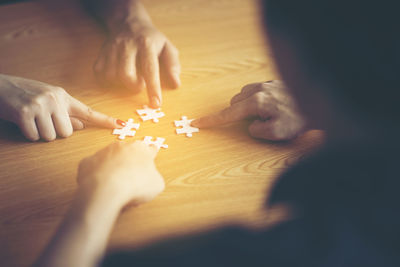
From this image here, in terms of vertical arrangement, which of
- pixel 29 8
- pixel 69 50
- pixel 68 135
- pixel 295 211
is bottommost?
pixel 295 211

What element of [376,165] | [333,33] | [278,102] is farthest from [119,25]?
[376,165]

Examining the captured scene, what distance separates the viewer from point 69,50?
175 centimetres

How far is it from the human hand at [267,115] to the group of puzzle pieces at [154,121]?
4 centimetres

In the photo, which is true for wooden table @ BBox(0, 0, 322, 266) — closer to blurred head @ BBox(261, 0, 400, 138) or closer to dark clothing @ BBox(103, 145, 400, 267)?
dark clothing @ BBox(103, 145, 400, 267)

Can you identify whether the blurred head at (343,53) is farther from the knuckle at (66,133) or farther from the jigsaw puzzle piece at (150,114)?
the knuckle at (66,133)

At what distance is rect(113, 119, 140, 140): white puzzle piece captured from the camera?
1.28 m

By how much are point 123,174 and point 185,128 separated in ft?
1.39

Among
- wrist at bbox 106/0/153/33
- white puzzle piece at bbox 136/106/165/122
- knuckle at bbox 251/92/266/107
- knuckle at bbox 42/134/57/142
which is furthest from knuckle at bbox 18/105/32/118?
knuckle at bbox 251/92/266/107

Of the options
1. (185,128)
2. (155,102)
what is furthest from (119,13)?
(185,128)

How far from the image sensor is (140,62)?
1526mm

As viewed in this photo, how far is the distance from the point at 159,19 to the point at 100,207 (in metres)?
1.56

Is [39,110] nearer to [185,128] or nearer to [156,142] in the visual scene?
[156,142]

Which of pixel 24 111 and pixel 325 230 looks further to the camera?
pixel 24 111

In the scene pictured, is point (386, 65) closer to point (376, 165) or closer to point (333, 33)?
point (333, 33)
